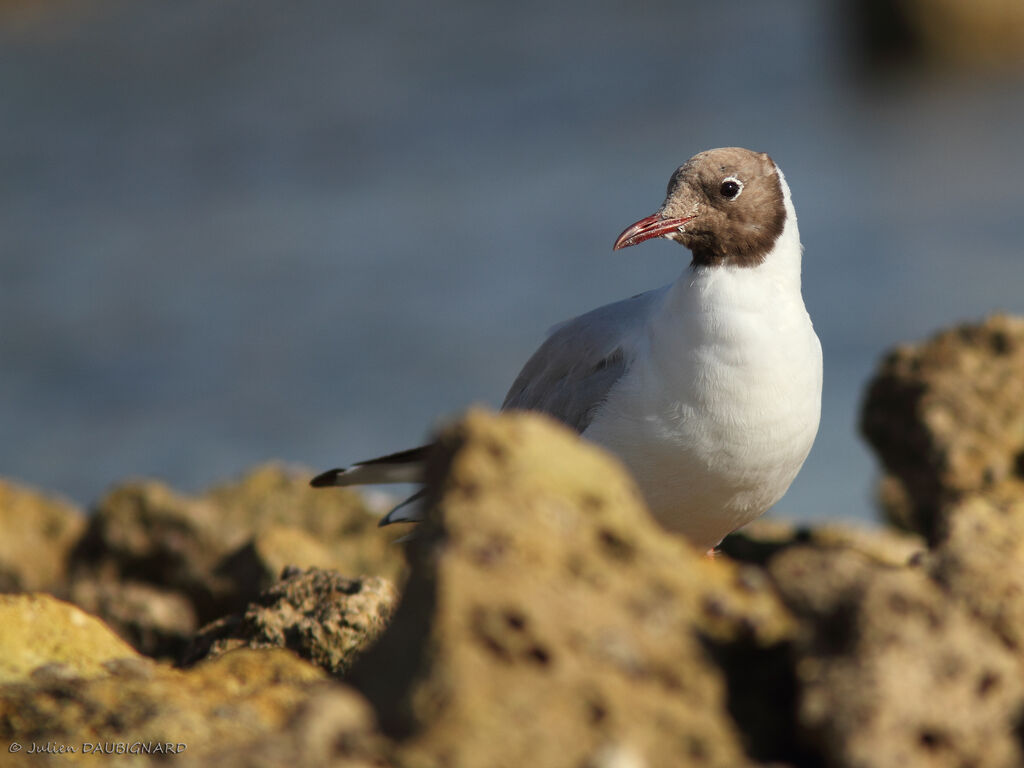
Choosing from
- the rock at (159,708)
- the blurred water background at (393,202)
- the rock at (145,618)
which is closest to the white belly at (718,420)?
the rock at (159,708)

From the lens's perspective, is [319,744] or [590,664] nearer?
[319,744]

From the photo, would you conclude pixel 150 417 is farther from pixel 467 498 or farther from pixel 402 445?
pixel 467 498

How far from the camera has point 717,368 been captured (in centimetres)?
453

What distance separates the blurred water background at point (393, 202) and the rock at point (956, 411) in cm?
453

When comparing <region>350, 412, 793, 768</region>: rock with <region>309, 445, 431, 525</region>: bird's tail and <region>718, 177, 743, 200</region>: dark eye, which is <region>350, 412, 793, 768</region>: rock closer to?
<region>718, 177, 743, 200</region>: dark eye

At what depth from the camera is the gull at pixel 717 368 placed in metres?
4.53

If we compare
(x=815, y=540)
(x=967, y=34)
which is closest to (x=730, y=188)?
(x=815, y=540)

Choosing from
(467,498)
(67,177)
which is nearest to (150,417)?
(67,177)

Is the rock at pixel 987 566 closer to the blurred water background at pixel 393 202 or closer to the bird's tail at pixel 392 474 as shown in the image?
the bird's tail at pixel 392 474

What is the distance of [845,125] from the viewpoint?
20.3 m

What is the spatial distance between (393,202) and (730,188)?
42.3 ft

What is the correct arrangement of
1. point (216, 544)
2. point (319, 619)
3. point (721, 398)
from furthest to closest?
point (216, 544) → point (721, 398) → point (319, 619)

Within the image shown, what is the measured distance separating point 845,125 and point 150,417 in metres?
12.1

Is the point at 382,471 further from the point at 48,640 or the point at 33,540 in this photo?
the point at 48,640
